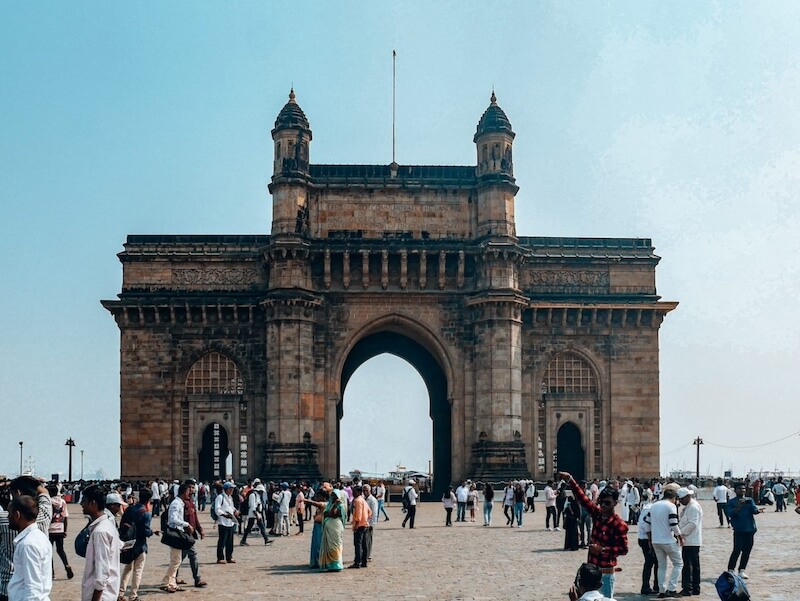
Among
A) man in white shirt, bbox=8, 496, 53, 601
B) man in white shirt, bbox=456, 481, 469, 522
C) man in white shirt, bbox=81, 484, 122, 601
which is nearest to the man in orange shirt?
man in white shirt, bbox=81, 484, 122, 601

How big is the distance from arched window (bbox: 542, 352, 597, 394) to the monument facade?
6 cm

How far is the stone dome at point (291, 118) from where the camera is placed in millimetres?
49406

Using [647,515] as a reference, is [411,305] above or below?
above

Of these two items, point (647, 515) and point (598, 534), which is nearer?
point (598, 534)

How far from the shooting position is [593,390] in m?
51.0

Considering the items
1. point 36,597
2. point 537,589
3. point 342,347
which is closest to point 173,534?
point 537,589

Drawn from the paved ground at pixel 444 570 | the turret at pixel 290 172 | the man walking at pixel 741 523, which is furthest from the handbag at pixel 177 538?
the turret at pixel 290 172

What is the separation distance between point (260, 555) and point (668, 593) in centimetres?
1111

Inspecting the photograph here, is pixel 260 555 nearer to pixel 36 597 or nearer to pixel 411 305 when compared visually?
pixel 36 597

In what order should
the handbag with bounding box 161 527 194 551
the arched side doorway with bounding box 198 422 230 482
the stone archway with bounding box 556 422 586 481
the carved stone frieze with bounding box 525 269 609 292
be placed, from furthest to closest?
the stone archway with bounding box 556 422 586 481, the carved stone frieze with bounding box 525 269 609 292, the arched side doorway with bounding box 198 422 230 482, the handbag with bounding box 161 527 194 551

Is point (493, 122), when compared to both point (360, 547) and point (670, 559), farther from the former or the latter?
point (670, 559)

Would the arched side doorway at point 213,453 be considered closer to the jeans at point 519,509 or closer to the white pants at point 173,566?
the jeans at point 519,509

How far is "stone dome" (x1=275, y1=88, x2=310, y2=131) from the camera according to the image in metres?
49.4

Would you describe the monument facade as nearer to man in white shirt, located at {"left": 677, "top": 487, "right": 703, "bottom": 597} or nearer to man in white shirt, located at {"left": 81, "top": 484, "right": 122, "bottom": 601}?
man in white shirt, located at {"left": 677, "top": 487, "right": 703, "bottom": 597}
